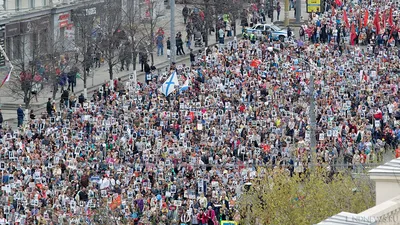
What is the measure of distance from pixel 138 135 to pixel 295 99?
940 centimetres

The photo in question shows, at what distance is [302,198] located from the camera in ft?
151

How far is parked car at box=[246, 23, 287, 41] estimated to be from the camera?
86.2 m

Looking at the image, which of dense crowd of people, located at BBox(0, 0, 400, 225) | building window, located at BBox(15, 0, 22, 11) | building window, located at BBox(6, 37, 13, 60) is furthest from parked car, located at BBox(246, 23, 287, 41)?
building window, located at BBox(6, 37, 13, 60)

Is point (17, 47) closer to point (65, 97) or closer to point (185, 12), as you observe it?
point (65, 97)

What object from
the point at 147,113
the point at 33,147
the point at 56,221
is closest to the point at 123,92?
the point at 147,113

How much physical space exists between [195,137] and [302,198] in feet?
45.8

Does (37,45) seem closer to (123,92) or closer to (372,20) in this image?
(123,92)

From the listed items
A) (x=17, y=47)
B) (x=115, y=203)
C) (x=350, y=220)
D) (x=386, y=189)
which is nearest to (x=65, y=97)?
(x=17, y=47)

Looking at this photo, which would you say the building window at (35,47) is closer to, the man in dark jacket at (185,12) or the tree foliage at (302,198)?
the man in dark jacket at (185,12)

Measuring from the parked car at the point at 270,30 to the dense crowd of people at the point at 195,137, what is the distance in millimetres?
10777

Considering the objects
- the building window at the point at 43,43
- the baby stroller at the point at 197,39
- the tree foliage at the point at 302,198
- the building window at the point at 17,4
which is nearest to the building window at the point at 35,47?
the building window at the point at 43,43

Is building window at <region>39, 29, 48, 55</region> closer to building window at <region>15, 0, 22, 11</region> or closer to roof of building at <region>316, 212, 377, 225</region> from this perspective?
building window at <region>15, 0, 22, 11</region>

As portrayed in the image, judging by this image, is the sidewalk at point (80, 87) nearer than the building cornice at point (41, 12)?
Yes

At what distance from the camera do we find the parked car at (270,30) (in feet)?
283
